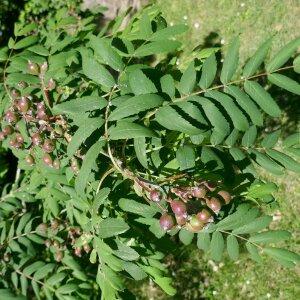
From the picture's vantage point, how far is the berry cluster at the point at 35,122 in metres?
2.08

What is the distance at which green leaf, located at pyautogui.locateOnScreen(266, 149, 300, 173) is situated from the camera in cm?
207

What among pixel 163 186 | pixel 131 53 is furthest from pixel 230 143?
pixel 131 53

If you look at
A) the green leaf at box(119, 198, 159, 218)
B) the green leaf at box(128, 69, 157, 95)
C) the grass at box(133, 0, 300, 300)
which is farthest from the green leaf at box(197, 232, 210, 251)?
the grass at box(133, 0, 300, 300)

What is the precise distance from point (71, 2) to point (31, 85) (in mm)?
3076

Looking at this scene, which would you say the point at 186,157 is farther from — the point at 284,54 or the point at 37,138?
the point at 37,138

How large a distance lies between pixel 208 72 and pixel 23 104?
0.93m

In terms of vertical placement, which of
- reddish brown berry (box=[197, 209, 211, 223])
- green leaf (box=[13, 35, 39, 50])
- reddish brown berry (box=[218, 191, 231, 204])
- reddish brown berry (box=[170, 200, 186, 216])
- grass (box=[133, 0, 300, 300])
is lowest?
grass (box=[133, 0, 300, 300])

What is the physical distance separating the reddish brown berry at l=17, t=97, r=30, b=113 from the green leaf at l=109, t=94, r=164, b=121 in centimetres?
59

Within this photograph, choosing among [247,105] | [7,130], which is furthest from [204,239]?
[7,130]

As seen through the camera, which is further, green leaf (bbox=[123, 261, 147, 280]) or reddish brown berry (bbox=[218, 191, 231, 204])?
green leaf (bbox=[123, 261, 147, 280])

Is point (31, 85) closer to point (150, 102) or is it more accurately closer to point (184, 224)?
point (150, 102)

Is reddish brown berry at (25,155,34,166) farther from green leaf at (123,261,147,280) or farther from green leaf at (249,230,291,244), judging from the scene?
green leaf at (249,230,291,244)

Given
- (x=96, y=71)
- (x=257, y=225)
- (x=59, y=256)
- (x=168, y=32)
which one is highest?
(x=168, y=32)

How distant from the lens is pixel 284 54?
6.12 feet
